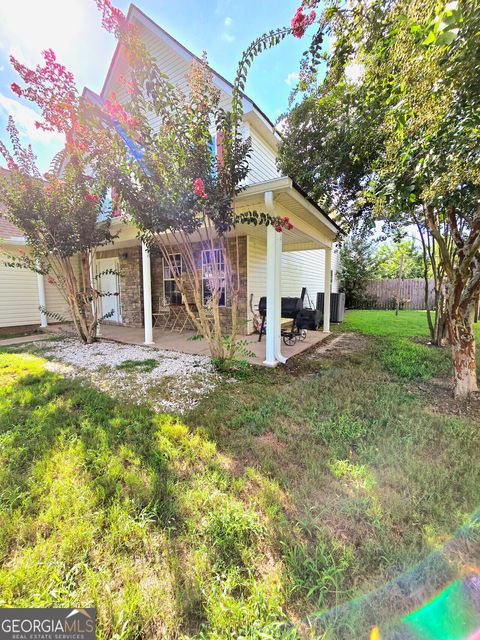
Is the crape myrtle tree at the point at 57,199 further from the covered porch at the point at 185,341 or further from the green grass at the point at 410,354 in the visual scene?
the green grass at the point at 410,354

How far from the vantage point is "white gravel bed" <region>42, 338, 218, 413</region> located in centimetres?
353

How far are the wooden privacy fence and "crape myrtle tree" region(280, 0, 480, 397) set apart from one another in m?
13.1

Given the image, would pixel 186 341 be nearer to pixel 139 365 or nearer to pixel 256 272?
pixel 139 365

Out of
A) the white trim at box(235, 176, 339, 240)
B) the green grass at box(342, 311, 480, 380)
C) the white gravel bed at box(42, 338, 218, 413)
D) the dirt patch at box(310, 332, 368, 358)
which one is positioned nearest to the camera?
the white gravel bed at box(42, 338, 218, 413)

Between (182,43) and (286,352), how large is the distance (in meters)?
7.80

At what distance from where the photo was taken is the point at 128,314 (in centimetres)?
923

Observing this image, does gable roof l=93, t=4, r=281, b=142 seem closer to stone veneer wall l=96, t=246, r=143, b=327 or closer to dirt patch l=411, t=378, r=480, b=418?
stone veneer wall l=96, t=246, r=143, b=327

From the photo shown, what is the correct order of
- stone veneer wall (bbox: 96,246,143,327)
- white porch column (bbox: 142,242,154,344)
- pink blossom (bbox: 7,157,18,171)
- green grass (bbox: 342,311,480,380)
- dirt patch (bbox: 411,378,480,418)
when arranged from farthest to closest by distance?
stone veneer wall (bbox: 96,246,143,327) < white porch column (bbox: 142,242,154,344) < pink blossom (bbox: 7,157,18,171) < green grass (bbox: 342,311,480,380) < dirt patch (bbox: 411,378,480,418)

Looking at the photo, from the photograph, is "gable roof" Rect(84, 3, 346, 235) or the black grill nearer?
the black grill

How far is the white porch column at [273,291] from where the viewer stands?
4426mm

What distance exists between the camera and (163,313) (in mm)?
8633

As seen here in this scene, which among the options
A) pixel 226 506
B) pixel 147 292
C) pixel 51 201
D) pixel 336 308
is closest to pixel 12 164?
pixel 51 201

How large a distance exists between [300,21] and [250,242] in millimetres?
4397

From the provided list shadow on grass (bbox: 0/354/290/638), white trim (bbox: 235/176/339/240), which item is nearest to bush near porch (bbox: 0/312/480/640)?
shadow on grass (bbox: 0/354/290/638)
